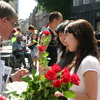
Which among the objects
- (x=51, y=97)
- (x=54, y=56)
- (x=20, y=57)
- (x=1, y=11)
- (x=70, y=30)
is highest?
(x=1, y=11)

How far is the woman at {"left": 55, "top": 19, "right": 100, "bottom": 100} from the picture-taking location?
6.05 feet

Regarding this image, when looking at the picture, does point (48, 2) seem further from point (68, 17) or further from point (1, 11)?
point (1, 11)

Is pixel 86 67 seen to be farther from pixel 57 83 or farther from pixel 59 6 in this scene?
pixel 59 6

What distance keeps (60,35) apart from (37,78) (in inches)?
65.6

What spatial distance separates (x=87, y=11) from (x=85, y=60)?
29227 millimetres

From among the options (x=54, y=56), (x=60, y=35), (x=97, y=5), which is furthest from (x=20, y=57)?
(x=97, y=5)

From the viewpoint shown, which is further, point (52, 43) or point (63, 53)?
point (52, 43)

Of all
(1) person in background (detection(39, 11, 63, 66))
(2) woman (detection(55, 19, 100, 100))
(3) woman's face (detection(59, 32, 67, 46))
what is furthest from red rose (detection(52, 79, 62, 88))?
(1) person in background (detection(39, 11, 63, 66))

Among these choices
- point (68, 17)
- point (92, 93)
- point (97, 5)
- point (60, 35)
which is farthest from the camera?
point (68, 17)

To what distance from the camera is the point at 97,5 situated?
95.1 feet

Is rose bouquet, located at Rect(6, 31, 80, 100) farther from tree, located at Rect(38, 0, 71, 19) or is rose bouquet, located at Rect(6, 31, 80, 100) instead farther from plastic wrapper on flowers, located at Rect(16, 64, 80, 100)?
tree, located at Rect(38, 0, 71, 19)

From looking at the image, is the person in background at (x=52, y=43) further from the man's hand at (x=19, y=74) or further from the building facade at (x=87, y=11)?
the building facade at (x=87, y=11)

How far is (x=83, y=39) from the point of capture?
6.66 ft

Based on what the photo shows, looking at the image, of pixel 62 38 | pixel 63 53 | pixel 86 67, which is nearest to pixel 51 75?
pixel 86 67
